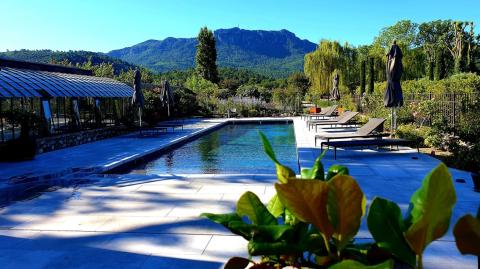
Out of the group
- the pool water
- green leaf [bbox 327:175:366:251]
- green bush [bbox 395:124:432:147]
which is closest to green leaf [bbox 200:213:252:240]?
green leaf [bbox 327:175:366:251]

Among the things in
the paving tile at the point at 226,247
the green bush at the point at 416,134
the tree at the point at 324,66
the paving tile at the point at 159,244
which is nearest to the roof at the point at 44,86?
the paving tile at the point at 159,244

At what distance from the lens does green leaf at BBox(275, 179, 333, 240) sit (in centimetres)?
102

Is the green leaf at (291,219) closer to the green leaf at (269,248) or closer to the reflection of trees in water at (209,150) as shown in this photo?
the green leaf at (269,248)

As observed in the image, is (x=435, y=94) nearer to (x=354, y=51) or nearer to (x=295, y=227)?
(x=295, y=227)

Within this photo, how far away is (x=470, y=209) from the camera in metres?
5.12

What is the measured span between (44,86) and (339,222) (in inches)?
531

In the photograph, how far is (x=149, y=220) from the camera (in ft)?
16.6

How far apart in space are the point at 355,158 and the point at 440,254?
5.72 meters

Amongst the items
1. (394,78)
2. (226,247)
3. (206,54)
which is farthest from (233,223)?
(206,54)

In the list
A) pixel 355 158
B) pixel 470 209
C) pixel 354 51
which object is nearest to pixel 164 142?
pixel 355 158

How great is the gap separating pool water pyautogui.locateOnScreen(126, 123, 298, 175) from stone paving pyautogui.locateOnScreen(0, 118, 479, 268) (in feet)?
5.06

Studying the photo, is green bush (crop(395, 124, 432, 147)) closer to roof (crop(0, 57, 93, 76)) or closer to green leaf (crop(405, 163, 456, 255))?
green leaf (crop(405, 163, 456, 255))

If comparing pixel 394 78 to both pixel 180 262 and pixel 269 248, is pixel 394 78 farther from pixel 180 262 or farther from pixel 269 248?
pixel 269 248

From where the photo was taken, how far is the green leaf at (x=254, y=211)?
1.26 m
